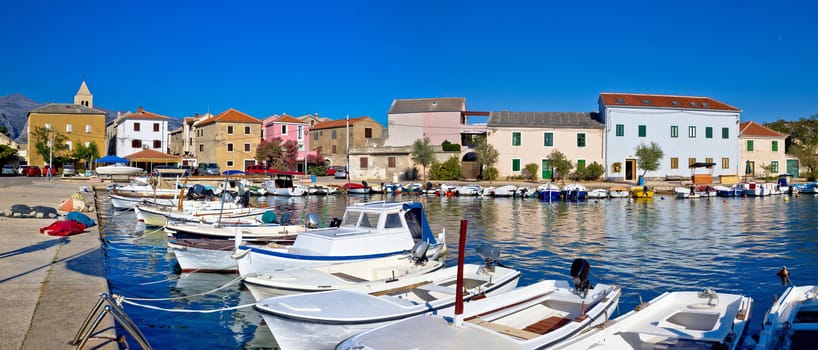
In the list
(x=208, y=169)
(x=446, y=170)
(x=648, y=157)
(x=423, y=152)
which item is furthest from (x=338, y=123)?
(x=648, y=157)

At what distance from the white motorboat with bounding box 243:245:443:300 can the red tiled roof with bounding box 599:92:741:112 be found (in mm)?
55041

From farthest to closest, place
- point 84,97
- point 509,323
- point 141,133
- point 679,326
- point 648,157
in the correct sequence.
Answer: point 84,97 < point 141,133 < point 648,157 < point 679,326 < point 509,323

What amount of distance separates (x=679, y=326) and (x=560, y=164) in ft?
174

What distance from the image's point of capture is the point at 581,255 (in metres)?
21.6

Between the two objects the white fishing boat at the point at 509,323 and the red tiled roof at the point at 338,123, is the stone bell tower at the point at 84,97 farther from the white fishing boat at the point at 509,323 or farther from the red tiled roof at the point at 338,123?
the white fishing boat at the point at 509,323

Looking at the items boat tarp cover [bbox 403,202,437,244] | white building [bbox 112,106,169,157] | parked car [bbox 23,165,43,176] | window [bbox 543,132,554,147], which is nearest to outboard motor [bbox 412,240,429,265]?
boat tarp cover [bbox 403,202,437,244]

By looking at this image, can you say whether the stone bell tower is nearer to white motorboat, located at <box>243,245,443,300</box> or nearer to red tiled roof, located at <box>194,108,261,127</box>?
red tiled roof, located at <box>194,108,261,127</box>

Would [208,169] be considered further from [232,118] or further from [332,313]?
[332,313]

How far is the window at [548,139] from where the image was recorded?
63.8m

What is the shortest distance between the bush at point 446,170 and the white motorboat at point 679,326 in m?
53.2

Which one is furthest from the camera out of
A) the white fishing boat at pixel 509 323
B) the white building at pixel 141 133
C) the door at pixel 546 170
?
the white building at pixel 141 133

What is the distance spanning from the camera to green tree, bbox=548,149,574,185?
202 feet

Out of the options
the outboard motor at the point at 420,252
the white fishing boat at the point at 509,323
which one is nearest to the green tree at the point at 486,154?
the outboard motor at the point at 420,252

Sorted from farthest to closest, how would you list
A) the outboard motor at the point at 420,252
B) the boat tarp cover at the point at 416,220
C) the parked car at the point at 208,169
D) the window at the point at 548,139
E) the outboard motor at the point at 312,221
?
the parked car at the point at 208,169 < the window at the point at 548,139 < the outboard motor at the point at 312,221 < the boat tarp cover at the point at 416,220 < the outboard motor at the point at 420,252
